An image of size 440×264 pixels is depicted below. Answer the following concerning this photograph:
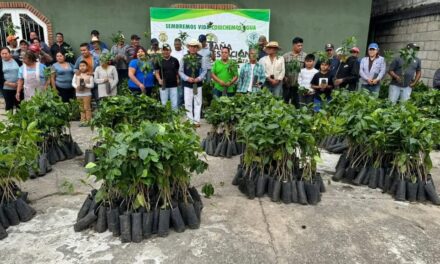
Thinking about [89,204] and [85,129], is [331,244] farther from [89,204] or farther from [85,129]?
[85,129]

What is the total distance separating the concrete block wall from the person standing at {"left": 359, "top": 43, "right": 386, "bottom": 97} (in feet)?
8.79

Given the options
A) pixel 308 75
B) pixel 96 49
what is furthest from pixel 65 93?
pixel 308 75

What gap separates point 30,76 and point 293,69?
212 inches

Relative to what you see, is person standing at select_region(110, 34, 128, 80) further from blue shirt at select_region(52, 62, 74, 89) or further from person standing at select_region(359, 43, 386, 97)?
person standing at select_region(359, 43, 386, 97)

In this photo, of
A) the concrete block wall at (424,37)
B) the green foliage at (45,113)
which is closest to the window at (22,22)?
the green foliage at (45,113)

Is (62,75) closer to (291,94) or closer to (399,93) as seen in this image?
(291,94)

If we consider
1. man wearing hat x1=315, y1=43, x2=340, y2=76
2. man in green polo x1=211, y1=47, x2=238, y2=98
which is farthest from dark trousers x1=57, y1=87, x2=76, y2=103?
man wearing hat x1=315, y1=43, x2=340, y2=76

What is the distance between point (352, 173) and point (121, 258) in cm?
326

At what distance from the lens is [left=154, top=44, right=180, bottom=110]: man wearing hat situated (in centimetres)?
725

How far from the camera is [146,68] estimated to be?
6926 millimetres

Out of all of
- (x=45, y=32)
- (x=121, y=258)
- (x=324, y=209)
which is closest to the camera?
(x=121, y=258)

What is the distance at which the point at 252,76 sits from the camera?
741cm

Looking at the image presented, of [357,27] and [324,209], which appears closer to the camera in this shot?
[324,209]

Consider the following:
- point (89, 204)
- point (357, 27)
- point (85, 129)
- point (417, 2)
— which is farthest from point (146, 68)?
point (417, 2)
